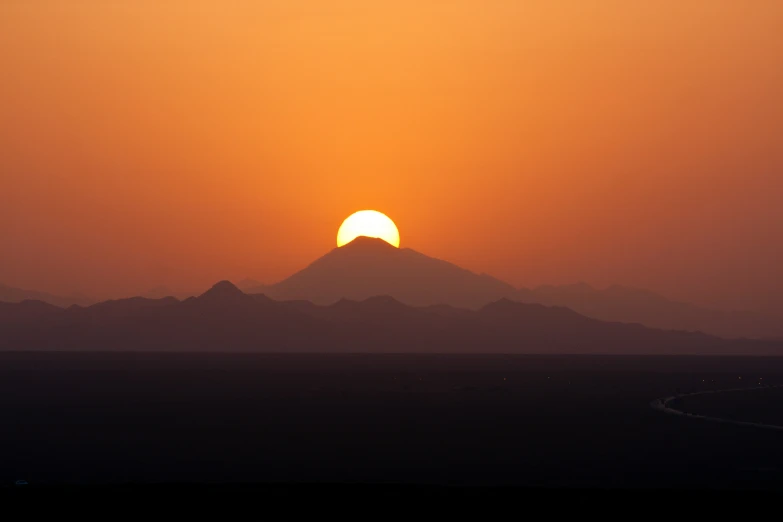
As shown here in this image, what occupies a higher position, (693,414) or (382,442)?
(693,414)

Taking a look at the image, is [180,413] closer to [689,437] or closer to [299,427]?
[299,427]

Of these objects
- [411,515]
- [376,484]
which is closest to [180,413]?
[376,484]

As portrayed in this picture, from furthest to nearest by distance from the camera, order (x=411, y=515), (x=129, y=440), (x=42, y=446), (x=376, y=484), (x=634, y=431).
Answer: (x=634, y=431) < (x=129, y=440) < (x=42, y=446) < (x=376, y=484) < (x=411, y=515)

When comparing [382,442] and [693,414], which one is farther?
[693,414]

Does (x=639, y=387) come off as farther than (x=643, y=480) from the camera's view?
Yes

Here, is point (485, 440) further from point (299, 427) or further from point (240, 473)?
point (240, 473)

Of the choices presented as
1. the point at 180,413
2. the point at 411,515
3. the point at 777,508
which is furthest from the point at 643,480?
the point at 180,413

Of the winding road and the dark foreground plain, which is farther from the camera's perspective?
the winding road

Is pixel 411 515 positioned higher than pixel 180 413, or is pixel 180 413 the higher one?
→ pixel 180 413

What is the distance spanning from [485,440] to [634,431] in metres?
11.8

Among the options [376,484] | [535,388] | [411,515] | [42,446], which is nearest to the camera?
[411,515]

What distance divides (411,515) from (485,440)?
28.7 meters

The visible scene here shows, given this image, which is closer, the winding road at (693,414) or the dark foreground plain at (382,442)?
the dark foreground plain at (382,442)

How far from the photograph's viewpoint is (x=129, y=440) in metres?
62.8
